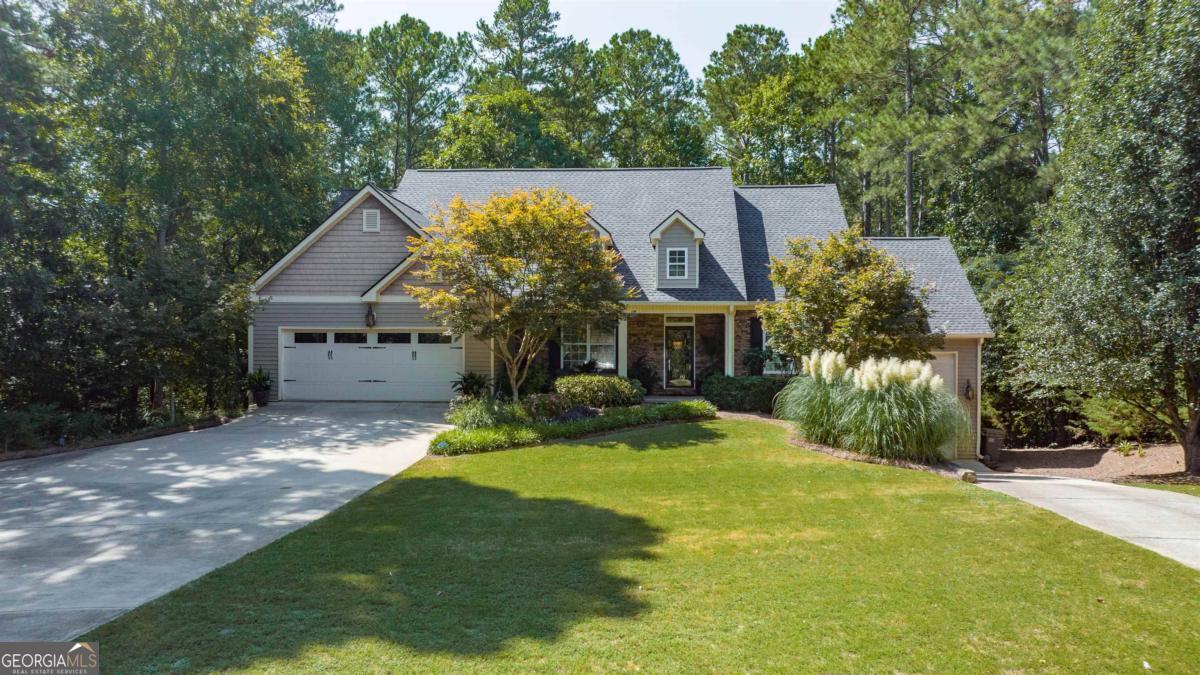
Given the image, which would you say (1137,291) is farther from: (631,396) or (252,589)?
(252,589)

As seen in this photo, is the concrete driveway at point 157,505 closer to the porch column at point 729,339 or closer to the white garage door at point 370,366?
the white garage door at point 370,366

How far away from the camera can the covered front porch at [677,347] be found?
59.4 ft

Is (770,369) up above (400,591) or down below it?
above

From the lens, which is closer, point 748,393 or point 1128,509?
point 1128,509

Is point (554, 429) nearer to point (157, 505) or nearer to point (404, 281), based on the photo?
point (157, 505)

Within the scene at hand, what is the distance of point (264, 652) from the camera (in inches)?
155

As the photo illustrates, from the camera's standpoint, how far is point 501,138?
3038cm

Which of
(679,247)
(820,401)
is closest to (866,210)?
(679,247)

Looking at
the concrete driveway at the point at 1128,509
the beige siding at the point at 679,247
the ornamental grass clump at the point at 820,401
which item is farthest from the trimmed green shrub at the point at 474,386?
the concrete driveway at the point at 1128,509

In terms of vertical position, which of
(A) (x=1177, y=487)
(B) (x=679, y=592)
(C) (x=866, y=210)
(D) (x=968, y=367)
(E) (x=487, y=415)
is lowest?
(A) (x=1177, y=487)

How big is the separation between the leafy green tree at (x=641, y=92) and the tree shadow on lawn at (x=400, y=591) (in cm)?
3161

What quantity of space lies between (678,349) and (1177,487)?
11.1 metres

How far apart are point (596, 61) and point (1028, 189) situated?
2428 centimetres

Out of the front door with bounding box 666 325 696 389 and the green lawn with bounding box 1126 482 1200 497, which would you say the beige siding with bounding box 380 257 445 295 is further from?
the green lawn with bounding box 1126 482 1200 497
